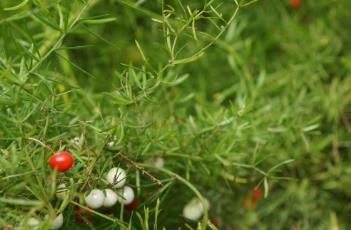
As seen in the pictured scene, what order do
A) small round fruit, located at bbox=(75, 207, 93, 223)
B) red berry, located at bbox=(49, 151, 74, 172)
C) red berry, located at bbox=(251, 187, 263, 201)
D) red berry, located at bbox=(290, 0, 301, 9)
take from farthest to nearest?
red berry, located at bbox=(290, 0, 301, 9)
red berry, located at bbox=(251, 187, 263, 201)
small round fruit, located at bbox=(75, 207, 93, 223)
red berry, located at bbox=(49, 151, 74, 172)

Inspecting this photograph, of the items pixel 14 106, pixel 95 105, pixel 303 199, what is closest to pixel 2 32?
pixel 95 105

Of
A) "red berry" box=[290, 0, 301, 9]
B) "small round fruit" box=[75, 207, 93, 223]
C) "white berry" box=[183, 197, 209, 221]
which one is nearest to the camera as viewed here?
"small round fruit" box=[75, 207, 93, 223]

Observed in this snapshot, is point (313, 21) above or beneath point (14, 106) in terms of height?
beneath

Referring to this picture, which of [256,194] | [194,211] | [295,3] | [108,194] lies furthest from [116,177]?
[295,3]

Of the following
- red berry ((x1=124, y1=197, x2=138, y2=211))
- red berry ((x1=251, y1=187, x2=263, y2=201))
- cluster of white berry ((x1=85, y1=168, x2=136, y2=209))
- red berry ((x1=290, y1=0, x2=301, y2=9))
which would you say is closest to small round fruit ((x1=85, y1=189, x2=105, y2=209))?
cluster of white berry ((x1=85, y1=168, x2=136, y2=209))

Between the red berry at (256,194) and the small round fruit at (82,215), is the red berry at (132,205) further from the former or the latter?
the red berry at (256,194)

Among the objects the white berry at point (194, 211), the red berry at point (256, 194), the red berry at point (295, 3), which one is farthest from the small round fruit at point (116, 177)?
the red berry at point (295, 3)

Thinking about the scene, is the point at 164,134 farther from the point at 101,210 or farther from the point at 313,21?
the point at 313,21

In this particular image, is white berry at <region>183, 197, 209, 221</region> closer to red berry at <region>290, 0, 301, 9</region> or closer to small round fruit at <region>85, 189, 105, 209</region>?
small round fruit at <region>85, 189, 105, 209</region>
